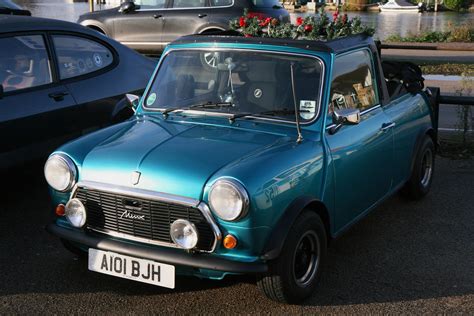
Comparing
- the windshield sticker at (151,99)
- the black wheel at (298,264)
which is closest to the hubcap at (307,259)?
the black wheel at (298,264)

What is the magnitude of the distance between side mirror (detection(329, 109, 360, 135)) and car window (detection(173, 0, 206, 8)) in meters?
9.99

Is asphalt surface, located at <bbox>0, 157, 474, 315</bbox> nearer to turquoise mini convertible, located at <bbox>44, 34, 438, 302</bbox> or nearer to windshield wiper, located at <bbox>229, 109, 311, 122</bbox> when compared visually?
turquoise mini convertible, located at <bbox>44, 34, 438, 302</bbox>

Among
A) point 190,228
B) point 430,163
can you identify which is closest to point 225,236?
point 190,228

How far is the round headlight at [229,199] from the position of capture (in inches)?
142

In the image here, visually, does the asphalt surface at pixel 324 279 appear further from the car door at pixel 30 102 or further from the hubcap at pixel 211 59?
the hubcap at pixel 211 59

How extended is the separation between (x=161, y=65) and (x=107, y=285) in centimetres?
176

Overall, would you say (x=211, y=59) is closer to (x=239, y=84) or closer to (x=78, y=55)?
(x=239, y=84)

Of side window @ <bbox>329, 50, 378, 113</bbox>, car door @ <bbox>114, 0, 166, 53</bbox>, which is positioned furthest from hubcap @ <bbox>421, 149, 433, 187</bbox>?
car door @ <bbox>114, 0, 166, 53</bbox>

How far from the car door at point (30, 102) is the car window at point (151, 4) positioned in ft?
29.1

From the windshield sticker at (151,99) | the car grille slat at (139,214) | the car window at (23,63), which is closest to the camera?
the car grille slat at (139,214)

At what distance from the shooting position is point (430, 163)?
626 centimetres

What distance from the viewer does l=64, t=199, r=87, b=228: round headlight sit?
4.04 m

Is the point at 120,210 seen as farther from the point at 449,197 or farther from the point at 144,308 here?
the point at 449,197

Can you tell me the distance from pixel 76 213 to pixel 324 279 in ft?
5.55
